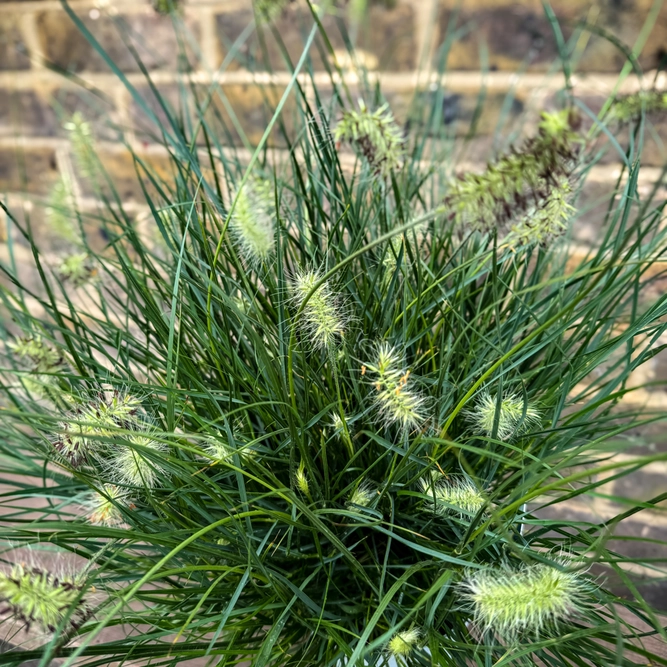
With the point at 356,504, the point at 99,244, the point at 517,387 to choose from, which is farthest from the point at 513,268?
the point at 99,244

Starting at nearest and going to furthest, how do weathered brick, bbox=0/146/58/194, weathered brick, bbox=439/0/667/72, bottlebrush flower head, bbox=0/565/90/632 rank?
bottlebrush flower head, bbox=0/565/90/632 → weathered brick, bbox=439/0/667/72 → weathered brick, bbox=0/146/58/194

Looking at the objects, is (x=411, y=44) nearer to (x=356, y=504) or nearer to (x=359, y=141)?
(x=359, y=141)

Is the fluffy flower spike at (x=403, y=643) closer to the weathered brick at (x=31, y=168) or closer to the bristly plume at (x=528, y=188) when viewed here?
the bristly plume at (x=528, y=188)

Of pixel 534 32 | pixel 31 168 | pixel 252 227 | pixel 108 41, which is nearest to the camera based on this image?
pixel 252 227

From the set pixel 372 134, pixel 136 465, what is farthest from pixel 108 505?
pixel 372 134

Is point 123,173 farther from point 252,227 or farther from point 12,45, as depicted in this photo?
point 252,227

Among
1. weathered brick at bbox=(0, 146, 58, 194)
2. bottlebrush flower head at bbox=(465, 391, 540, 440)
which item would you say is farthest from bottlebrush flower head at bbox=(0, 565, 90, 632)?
weathered brick at bbox=(0, 146, 58, 194)

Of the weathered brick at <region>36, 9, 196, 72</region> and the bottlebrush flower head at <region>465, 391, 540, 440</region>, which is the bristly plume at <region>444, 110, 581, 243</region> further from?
the weathered brick at <region>36, 9, 196, 72</region>

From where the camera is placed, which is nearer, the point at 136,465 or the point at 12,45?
the point at 136,465
